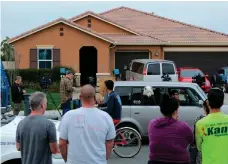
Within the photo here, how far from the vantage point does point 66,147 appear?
18.1 ft

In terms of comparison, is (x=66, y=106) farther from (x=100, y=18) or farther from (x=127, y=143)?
(x=100, y=18)

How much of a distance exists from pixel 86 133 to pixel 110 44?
86.6ft

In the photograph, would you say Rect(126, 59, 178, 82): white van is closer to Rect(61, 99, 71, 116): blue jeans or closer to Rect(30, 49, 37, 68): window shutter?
Rect(30, 49, 37, 68): window shutter

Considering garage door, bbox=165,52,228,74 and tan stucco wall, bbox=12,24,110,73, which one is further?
garage door, bbox=165,52,228,74

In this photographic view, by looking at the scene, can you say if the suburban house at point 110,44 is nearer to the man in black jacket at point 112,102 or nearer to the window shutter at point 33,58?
the window shutter at point 33,58

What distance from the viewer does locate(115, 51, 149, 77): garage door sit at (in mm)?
33594

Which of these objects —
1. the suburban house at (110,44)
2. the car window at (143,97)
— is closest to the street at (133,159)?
the car window at (143,97)

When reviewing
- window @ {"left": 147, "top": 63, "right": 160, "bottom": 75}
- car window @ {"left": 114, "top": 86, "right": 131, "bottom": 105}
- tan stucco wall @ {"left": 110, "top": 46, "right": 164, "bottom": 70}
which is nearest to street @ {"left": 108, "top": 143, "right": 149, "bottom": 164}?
car window @ {"left": 114, "top": 86, "right": 131, "bottom": 105}

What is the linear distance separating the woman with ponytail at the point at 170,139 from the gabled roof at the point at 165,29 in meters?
28.2

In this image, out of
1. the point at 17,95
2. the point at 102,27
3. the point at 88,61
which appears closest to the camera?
the point at 17,95

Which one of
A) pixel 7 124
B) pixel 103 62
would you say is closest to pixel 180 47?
pixel 103 62

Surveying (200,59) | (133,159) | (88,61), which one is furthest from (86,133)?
(200,59)

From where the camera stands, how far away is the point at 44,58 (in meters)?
31.2

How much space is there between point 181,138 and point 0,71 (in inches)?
444
